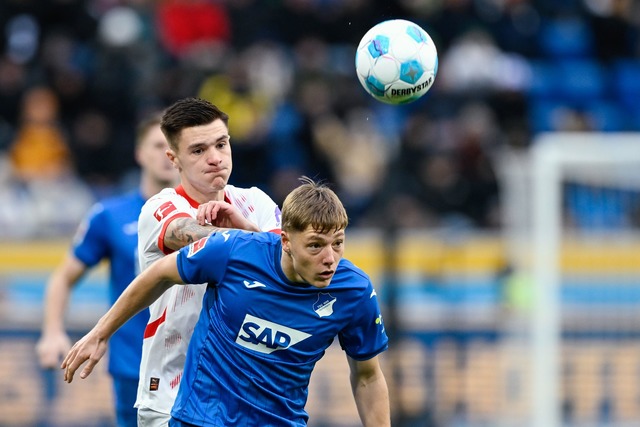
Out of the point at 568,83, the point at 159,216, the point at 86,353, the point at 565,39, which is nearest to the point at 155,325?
the point at 159,216

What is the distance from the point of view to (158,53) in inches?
647

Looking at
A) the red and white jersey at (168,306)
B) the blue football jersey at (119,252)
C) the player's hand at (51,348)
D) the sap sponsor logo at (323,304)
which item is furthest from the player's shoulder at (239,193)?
the player's hand at (51,348)

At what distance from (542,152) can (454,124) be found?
2.80m

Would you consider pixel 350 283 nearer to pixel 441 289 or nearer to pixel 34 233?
pixel 441 289

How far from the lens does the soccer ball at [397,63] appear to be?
19.7 feet

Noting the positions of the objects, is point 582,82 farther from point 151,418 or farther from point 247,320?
point 247,320

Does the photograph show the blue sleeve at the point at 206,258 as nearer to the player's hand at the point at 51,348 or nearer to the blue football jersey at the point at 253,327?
the blue football jersey at the point at 253,327

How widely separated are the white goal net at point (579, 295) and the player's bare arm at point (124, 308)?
7.39 m

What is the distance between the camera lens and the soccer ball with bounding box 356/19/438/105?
19.7ft

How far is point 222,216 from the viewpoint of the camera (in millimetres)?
5723

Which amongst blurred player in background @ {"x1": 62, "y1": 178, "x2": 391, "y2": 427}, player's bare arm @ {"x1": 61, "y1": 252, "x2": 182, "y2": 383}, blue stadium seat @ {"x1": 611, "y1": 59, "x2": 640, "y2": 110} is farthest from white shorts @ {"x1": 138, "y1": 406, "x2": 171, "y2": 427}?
blue stadium seat @ {"x1": 611, "y1": 59, "x2": 640, "y2": 110}

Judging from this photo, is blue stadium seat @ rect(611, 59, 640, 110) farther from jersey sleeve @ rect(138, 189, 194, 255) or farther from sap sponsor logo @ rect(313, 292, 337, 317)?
sap sponsor logo @ rect(313, 292, 337, 317)

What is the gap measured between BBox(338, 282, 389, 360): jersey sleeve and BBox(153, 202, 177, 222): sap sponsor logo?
1025 millimetres

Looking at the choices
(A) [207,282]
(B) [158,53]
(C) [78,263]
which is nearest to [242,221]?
(A) [207,282]
